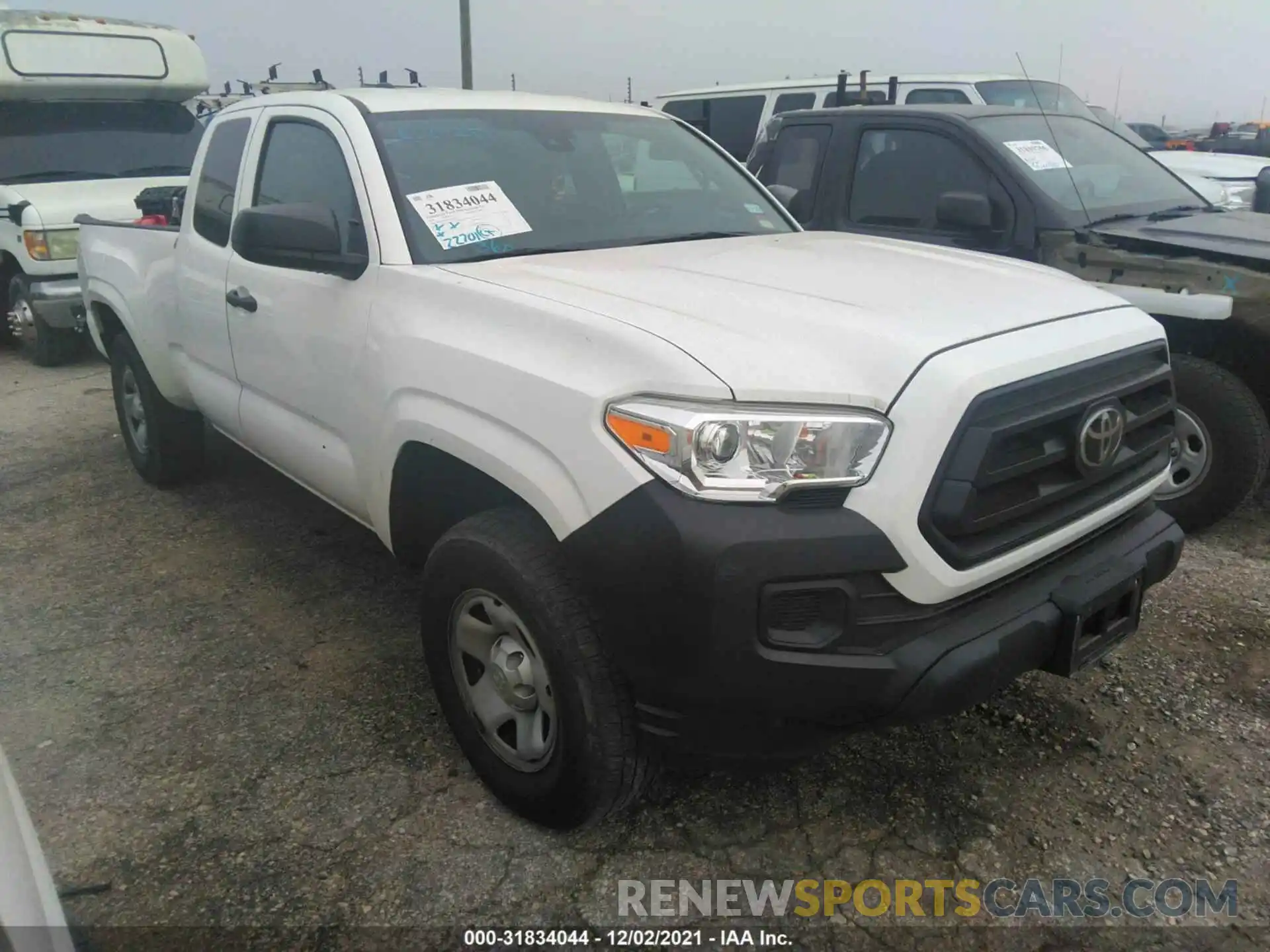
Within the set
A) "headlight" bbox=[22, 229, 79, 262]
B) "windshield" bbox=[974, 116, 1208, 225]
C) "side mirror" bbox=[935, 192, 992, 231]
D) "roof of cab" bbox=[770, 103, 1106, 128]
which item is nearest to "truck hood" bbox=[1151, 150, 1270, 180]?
"windshield" bbox=[974, 116, 1208, 225]

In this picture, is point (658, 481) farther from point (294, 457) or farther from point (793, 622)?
point (294, 457)

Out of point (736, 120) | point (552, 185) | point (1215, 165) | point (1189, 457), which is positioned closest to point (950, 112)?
point (1189, 457)

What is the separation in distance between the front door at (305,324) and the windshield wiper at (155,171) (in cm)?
532

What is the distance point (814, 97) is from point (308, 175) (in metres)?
6.28

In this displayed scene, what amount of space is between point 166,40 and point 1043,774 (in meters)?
8.69

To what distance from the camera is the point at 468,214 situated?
9.54 feet

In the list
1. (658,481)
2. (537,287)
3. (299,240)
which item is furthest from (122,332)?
(658,481)

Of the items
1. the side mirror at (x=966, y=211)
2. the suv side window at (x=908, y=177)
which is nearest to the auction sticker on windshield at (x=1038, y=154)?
the suv side window at (x=908, y=177)

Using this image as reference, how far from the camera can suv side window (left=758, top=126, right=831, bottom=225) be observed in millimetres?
5293

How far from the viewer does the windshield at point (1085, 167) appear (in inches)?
179

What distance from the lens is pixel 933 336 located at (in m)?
2.13

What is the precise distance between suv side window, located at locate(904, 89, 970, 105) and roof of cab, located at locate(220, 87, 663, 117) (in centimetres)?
469

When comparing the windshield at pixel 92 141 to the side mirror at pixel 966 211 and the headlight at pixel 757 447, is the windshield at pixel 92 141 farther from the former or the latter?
the headlight at pixel 757 447

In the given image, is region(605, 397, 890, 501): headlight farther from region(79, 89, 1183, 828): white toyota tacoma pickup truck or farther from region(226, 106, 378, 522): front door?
region(226, 106, 378, 522): front door
